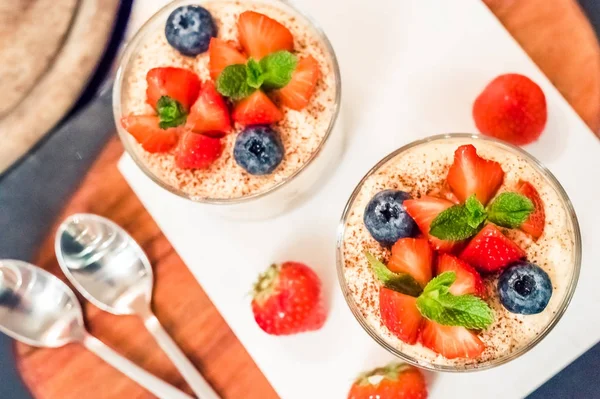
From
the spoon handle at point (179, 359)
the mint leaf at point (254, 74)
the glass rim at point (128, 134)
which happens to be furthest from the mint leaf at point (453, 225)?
the spoon handle at point (179, 359)

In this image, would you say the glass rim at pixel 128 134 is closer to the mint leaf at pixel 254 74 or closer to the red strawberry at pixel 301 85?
the red strawberry at pixel 301 85

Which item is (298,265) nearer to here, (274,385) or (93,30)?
(274,385)

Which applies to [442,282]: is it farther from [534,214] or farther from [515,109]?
[515,109]

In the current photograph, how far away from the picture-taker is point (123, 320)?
1.56m

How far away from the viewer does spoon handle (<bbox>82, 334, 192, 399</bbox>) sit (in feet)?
4.87

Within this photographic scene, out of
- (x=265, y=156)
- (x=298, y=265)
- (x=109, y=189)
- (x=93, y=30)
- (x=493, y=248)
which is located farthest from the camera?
(x=93, y=30)

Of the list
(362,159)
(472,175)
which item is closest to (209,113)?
(362,159)

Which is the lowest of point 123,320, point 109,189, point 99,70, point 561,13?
point 123,320

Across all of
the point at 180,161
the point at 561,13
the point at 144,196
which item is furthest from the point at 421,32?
the point at 144,196

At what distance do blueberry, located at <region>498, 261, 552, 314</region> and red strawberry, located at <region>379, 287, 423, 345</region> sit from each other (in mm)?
157

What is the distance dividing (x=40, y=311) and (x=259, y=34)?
0.82 m

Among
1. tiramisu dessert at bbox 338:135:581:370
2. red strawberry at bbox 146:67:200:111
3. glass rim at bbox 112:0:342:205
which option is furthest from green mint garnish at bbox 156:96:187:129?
tiramisu dessert at bbox 338:135:581:370

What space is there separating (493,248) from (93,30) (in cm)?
120

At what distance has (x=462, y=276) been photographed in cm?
113
